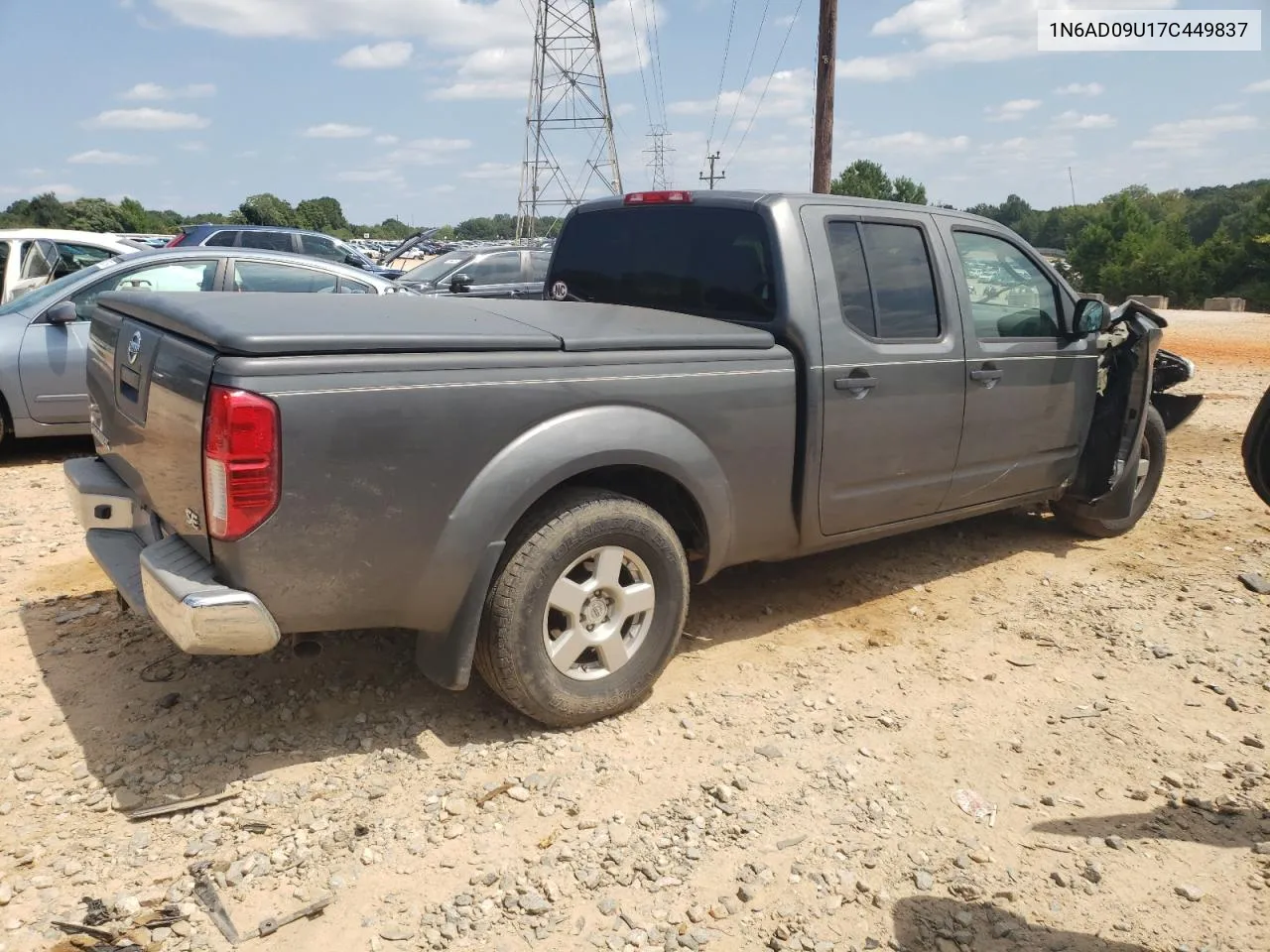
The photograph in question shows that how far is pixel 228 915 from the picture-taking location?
2449 millimetres

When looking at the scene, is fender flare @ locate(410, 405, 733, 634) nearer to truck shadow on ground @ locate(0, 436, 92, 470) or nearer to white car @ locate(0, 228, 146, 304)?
truck shadow on ground @ locate(0, 436, 92, 470)

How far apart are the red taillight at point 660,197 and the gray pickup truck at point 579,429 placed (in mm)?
14

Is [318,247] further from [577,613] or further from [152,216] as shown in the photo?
[152,216]

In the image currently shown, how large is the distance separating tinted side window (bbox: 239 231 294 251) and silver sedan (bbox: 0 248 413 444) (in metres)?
10.1

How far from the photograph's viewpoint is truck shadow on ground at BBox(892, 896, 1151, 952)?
8.05 ft

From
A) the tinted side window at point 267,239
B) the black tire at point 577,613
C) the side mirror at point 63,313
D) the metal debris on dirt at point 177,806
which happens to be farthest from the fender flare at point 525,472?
the tinted side window at point 267,239

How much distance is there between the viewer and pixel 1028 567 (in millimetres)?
5266

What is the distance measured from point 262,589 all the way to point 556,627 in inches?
41.4

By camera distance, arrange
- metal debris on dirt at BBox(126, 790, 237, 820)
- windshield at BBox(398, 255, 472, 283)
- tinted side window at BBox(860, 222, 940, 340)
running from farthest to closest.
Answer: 1. windshield at BBox(398, 255, 472, 283)
2. tinted side window at BBox(860, 222, 940, 340)
3. metal debris on dirt at BBox(126, 790, 237, 820)

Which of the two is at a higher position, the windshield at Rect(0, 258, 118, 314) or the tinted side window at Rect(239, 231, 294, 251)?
the tinted side window at Rect(239, 231, 294, 251)

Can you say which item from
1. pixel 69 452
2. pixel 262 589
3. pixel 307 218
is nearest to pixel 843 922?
pixel 262 589

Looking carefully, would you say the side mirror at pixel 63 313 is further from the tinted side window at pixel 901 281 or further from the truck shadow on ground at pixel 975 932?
the truck shadow on ground at pixel 975 932

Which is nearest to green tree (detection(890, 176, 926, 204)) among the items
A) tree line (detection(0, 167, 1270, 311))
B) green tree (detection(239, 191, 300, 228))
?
tree line (detection(0, 167, 1270, 311))

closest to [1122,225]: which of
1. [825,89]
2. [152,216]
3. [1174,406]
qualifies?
[825,89]
